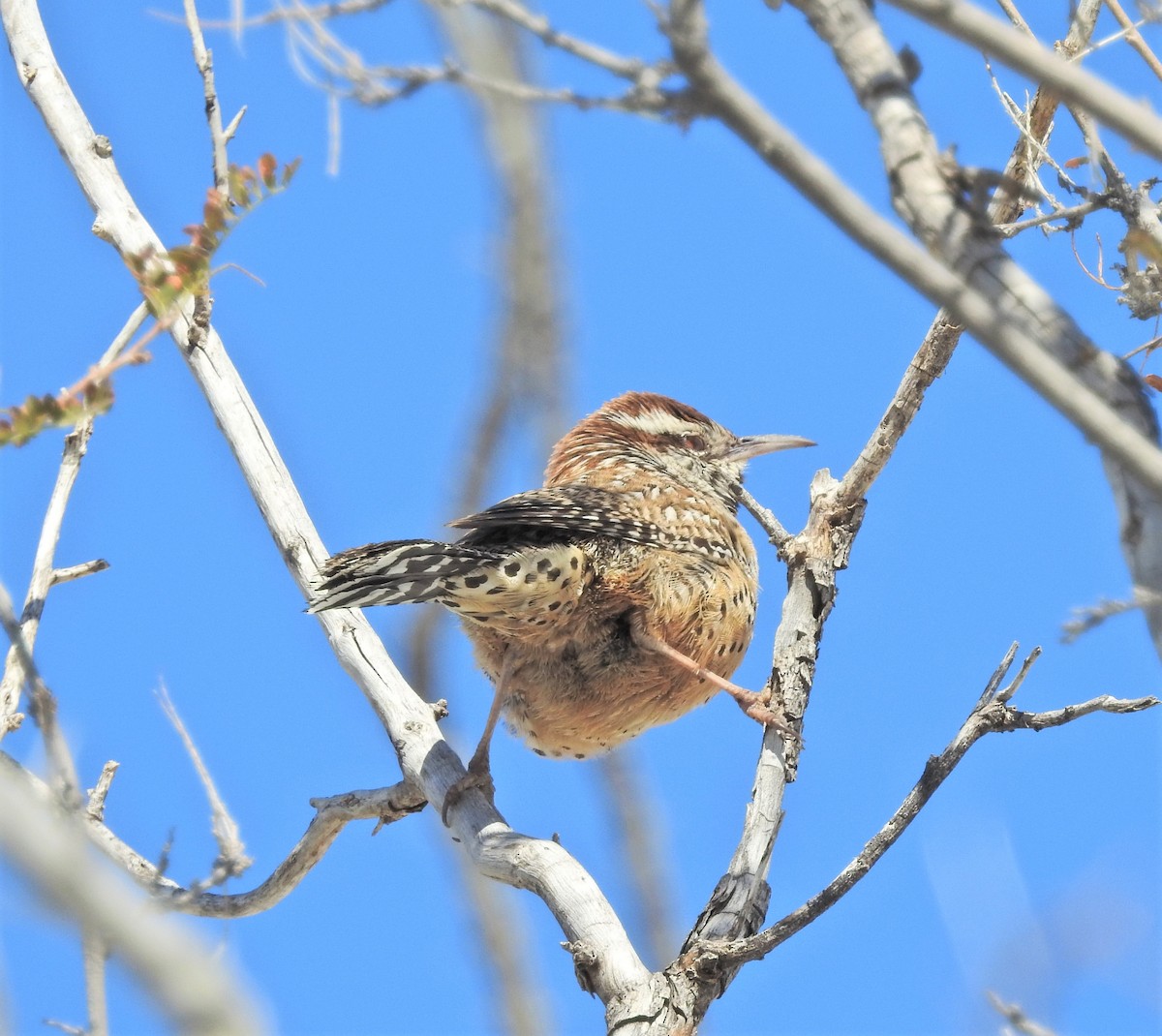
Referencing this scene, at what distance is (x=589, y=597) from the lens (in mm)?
4188

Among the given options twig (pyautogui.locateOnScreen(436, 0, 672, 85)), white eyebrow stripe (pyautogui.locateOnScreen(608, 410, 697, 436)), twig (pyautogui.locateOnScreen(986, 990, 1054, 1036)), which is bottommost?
twig (pyautogui.locateOnScreen(986, 990, 1054, 1036))

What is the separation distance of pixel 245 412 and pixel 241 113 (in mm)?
851

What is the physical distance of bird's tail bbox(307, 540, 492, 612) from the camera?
11.1 feet

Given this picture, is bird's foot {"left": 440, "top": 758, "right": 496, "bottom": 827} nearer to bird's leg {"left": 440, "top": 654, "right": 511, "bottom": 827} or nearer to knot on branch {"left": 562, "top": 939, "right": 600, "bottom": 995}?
bird's leg {"left": 440, "top": 654, "right": 511, "bottom": 827}

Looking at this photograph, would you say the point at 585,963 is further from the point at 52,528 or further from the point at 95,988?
the point at 52,528

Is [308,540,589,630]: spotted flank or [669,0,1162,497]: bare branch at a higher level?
[308,540,589,630]: spotted flank

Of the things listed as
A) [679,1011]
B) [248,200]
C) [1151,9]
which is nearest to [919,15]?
[1151,9]

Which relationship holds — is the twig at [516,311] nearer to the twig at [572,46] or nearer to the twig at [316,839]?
the twig at [316,839]

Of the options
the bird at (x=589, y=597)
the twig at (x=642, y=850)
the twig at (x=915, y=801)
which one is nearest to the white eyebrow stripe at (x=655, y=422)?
the bird at (x=589, y=597)

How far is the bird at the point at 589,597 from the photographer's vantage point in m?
3.70

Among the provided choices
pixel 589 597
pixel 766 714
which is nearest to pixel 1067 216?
pixel 766 714

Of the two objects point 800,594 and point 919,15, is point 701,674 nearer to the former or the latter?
point 800,594

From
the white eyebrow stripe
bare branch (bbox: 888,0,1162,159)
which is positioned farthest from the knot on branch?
the white eyebrow stripe

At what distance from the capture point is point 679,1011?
2783 mm
